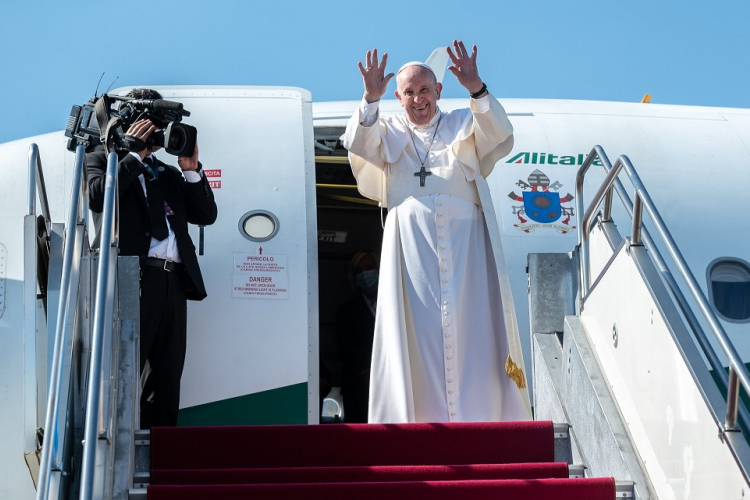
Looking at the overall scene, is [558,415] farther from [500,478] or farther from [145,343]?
[145,343]

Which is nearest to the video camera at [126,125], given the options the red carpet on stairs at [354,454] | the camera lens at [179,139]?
the camera lens at [179,139]

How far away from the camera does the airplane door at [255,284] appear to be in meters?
7.27

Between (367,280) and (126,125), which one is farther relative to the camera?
(367,280)

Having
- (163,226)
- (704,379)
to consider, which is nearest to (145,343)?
(163,226)

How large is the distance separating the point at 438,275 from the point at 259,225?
62.2 inches

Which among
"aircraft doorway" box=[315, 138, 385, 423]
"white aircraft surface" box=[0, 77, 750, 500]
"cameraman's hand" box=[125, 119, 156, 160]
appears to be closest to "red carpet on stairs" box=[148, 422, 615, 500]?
"white aircraft surface" box=[0, 77, 750, 500]

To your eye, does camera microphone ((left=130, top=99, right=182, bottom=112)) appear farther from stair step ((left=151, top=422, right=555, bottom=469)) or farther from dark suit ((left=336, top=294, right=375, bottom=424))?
dark suit ((left=336, top=294, right=375, bottom=424))

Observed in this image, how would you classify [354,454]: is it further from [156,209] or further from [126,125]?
[126,125]

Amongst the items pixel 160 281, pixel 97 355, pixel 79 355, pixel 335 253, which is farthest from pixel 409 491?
pixel 335 253

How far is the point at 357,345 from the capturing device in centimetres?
880

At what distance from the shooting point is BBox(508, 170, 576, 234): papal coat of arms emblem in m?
8.16

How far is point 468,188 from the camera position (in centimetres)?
688

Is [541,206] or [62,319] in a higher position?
[541,206]

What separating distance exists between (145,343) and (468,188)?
207 cm
